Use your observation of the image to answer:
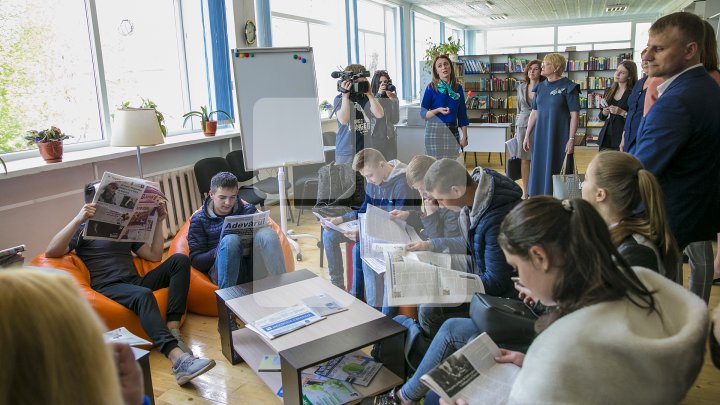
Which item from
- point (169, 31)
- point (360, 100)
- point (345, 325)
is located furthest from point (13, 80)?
point (345, 325)

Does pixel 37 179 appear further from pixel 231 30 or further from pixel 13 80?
pixel 231 30

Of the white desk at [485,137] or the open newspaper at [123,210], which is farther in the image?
the white desk at [485,137]

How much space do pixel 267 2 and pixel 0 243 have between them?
384cm

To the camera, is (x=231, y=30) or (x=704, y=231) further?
(x=231, y=30)

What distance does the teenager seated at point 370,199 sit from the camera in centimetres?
277

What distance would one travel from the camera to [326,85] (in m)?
7.46

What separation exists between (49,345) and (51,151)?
319 centimetres

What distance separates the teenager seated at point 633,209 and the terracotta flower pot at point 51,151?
322cm

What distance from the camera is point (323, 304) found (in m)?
2.33

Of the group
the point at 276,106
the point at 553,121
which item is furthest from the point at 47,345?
the point at 553,121

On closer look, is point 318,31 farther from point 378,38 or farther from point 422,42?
point 422,42

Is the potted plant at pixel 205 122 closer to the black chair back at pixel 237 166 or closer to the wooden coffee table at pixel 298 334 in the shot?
the black chair back at pixel 237 166

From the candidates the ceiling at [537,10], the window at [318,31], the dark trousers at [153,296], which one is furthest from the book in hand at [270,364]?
the ceiling at [537,10]

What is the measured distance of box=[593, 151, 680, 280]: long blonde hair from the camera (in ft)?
5.31
